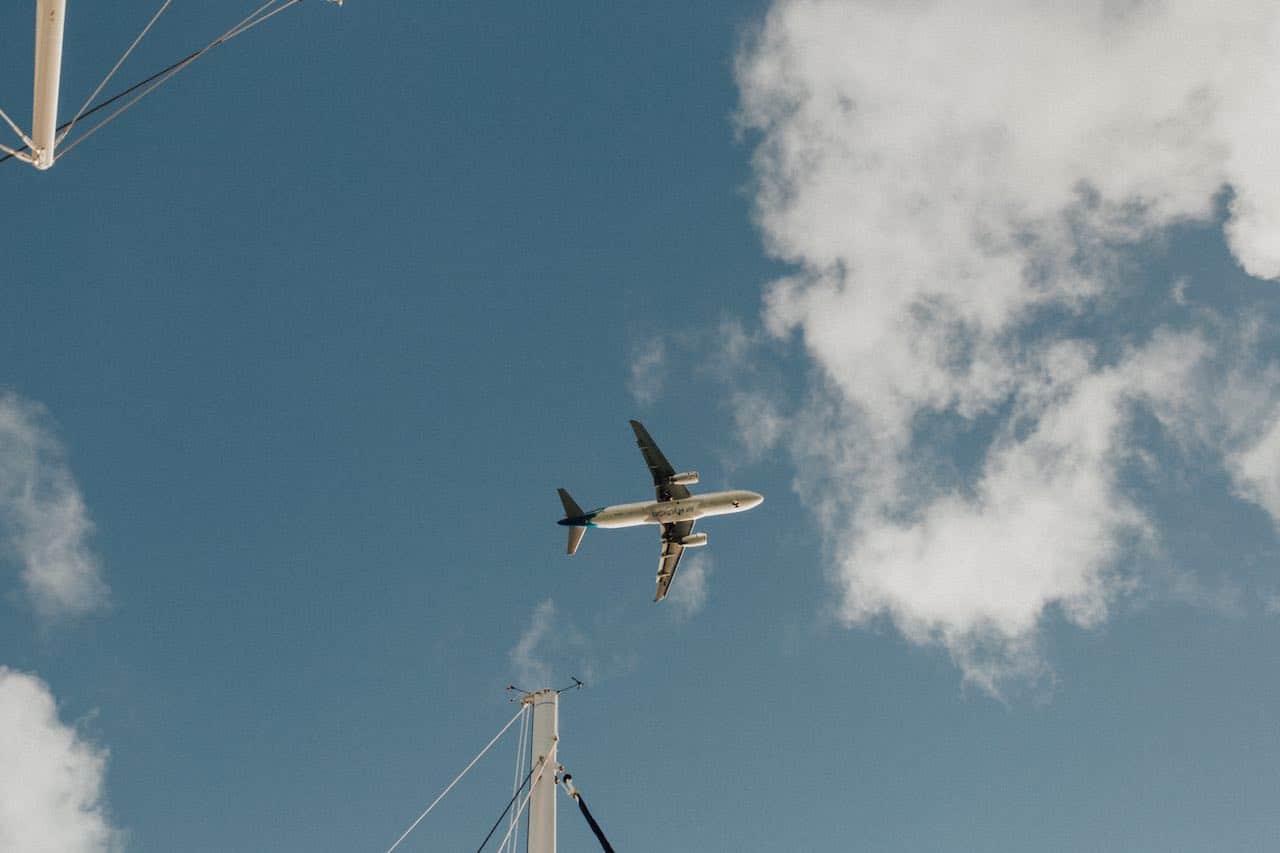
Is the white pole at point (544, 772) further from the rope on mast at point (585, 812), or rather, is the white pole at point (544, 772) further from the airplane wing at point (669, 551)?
the airplane wing at point (669, 551)

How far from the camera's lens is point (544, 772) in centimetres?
3122

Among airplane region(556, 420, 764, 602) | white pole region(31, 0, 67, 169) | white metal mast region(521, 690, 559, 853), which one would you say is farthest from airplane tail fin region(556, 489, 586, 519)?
white pole region(31, 0, 67, 169)

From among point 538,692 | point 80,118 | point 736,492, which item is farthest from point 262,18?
point 736,492

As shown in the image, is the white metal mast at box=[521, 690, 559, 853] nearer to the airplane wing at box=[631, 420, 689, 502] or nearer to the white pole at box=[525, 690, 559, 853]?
the white pole at box=[525, 690, 559, 853]

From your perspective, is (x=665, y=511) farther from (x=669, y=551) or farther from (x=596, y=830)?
(x=596, y=830)

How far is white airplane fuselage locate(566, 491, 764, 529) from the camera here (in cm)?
9271

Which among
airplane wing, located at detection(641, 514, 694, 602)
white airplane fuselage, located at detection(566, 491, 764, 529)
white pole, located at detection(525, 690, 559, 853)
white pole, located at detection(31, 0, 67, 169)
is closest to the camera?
white pole, located at detection(31, 0, 67, 169)

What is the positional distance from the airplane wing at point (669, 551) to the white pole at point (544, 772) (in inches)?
2626

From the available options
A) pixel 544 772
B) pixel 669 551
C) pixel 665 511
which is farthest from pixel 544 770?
pixel 669 551

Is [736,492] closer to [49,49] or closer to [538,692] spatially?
[538,692]

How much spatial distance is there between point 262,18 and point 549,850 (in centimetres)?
2964

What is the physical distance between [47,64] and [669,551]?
8780 centimetres

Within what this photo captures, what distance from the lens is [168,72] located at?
27.1 metres

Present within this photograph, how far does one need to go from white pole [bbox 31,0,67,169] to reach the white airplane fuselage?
76.1 m
